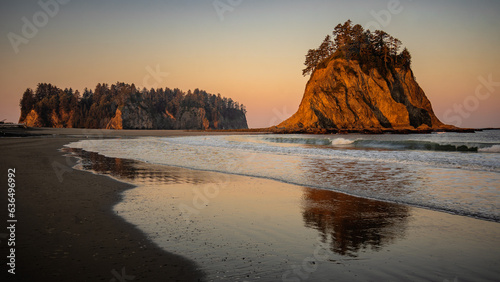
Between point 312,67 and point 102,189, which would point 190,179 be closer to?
point 102,189

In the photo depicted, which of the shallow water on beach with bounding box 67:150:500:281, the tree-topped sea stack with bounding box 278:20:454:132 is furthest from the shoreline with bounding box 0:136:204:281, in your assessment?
the tree-topped sea stack with bounding box 278:20:454:132

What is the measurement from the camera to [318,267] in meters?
4.60

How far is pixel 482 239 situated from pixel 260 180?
8.48m

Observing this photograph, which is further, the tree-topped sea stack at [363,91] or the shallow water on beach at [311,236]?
the tree-topped sea stack at [363,91]

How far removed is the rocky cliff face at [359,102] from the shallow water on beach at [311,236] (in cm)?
8265

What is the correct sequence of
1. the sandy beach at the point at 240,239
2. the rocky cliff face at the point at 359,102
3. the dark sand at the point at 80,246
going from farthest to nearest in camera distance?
the rocky cliff face at the point at 359,102, the sandy beach at the point at 240,239, the dark sand at the point at 80,246

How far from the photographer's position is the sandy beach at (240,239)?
4.40 metres

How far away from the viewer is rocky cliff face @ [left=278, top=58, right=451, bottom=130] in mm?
88188

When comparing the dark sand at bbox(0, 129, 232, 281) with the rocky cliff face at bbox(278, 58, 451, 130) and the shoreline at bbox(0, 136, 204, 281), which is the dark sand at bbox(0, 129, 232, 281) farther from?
the rocky cliff face at bbox(278, 58, 451, 130)

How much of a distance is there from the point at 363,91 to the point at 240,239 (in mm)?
91339

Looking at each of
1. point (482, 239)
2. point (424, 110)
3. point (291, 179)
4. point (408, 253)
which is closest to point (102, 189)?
point (291, 179)

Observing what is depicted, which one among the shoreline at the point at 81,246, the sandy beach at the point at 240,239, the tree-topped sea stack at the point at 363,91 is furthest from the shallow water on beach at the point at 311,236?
the tree-topped sea stack at the point at 363,91

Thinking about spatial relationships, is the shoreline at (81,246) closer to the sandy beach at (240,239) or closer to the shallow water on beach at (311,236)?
the sandy beach at (240,239)

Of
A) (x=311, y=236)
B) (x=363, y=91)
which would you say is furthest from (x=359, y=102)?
(x=311, y=236)
